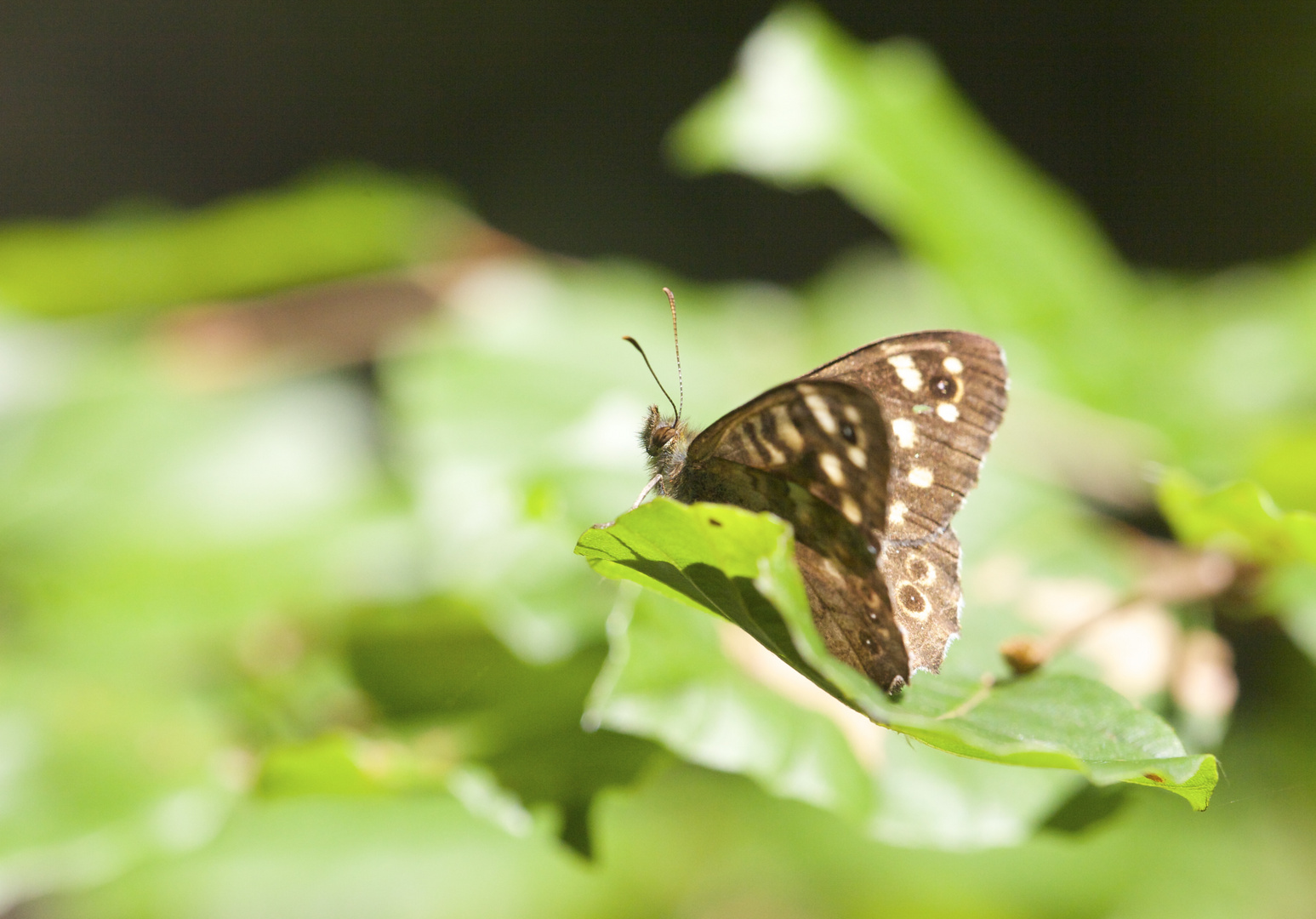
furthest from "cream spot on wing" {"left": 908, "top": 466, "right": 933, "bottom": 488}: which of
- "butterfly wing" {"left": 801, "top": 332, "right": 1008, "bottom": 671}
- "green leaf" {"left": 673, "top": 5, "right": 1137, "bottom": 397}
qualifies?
"green leaf" {"left": 673, "top": 5, "right": 1137, "bottom": 397}

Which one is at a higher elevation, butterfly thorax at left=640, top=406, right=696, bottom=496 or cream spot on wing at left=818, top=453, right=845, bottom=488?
cream spot on wing at left=818, top=453, right=845, bottom=488

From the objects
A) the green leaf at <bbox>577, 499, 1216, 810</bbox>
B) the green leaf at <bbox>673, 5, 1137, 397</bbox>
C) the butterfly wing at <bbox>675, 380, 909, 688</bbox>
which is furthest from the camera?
the green leaf at <bbox>673, 5, 1137, 397</bbox>

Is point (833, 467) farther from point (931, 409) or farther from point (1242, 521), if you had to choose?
point (1242, 521)

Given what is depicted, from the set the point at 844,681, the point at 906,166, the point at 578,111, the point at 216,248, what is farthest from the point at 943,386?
the point at 578,111

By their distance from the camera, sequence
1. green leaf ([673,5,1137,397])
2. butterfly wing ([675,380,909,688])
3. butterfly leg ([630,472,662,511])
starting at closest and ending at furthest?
butterfly wing ([675,380,909,688])
butterfly leg ([630,472,662,511])
green leaf ([673,5,1137,397])

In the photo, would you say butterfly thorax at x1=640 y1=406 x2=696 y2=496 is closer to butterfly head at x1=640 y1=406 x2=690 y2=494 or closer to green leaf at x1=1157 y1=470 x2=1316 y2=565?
butterfly head at x1=640 y1=406 x2=690 y2=494

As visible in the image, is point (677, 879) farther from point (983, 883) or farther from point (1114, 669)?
point (1114, 669)
